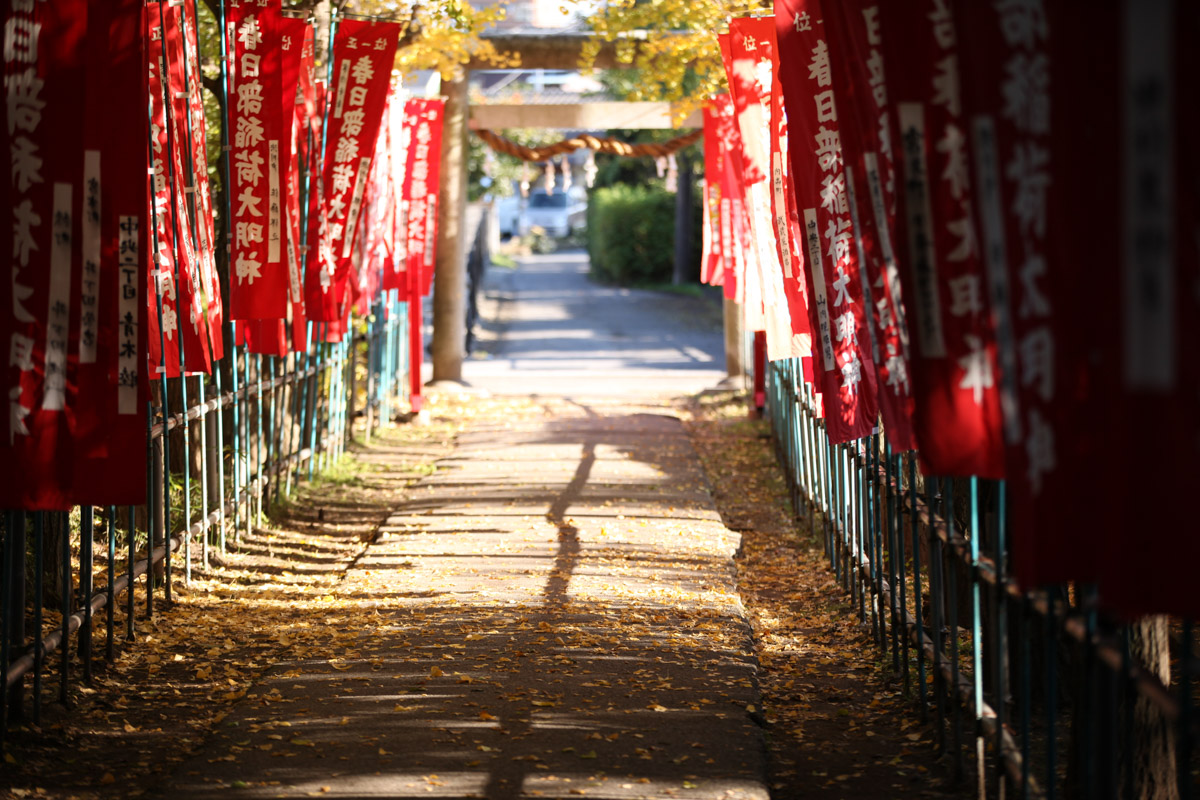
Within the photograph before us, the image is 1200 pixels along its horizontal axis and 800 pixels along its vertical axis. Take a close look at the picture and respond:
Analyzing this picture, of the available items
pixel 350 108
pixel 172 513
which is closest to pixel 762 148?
pixel 350 108

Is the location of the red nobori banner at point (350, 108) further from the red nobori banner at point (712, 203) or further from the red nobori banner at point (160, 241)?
the red nobori banner at point (712, 203)

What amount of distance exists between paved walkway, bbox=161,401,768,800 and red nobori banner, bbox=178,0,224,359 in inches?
70.2

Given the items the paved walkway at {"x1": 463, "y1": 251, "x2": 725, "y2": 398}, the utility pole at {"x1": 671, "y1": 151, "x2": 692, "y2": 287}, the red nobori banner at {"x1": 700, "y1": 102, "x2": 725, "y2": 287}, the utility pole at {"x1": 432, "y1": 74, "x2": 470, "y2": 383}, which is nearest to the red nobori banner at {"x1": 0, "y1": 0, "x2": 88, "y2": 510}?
the red nobori banner at {"x1": 700, "y1": 102, "x2": 725, "y2": 287}

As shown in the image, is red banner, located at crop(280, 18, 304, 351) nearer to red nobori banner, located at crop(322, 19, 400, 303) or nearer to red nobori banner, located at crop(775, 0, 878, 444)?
red nobori banner, located at crop(322, 19, 400, 303)

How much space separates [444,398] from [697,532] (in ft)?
25.9

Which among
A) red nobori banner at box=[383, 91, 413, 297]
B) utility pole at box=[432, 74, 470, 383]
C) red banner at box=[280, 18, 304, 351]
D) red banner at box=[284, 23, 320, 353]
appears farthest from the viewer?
utility pole at box=[432, 74, 470, 383]

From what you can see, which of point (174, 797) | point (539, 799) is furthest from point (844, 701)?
point (174, 797)

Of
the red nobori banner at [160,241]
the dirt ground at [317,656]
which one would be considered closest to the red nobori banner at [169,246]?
the red nobori banner at [160,241]

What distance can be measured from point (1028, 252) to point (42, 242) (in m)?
3.29

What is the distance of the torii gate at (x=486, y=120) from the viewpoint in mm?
15117

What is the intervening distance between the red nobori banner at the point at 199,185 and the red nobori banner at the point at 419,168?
5891 mm

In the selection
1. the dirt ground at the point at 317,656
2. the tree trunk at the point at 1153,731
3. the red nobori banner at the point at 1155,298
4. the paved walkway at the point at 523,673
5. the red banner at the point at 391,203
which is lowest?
the dirt ground at the point at 317,656

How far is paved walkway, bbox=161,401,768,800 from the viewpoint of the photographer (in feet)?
14.2

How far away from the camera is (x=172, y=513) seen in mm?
8000
